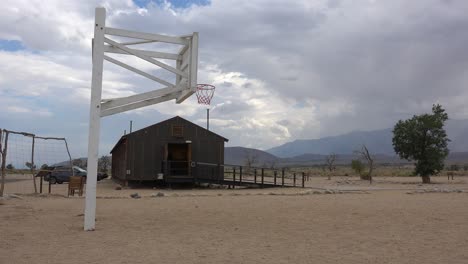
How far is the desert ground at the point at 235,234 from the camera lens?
23.5 feet

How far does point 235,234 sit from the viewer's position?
9.28 metres

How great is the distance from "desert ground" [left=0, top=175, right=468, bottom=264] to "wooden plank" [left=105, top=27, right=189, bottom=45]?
A: 4.11m

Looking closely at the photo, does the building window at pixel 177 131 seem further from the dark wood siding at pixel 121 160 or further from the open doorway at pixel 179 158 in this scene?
the dark wood siding at pixel 121 160

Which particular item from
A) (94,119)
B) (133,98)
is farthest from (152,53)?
(94,119)

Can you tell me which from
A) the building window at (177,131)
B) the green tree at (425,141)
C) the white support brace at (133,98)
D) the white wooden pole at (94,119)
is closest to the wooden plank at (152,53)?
the white wooden pole at (94,119)

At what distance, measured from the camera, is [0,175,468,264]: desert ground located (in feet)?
23.5

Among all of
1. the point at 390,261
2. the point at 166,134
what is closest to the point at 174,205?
the point at 390,261

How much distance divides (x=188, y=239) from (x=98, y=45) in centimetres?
443

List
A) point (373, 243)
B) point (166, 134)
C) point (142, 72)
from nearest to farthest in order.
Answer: point (373, 243)
point (142, 72)
point (166, 134)

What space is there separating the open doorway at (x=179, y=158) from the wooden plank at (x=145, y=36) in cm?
1439

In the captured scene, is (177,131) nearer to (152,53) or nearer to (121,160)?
(121,160)

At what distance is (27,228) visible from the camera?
9.83 metres

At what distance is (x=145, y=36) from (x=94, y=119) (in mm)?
2226

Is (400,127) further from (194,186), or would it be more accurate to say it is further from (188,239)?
(188,239)
